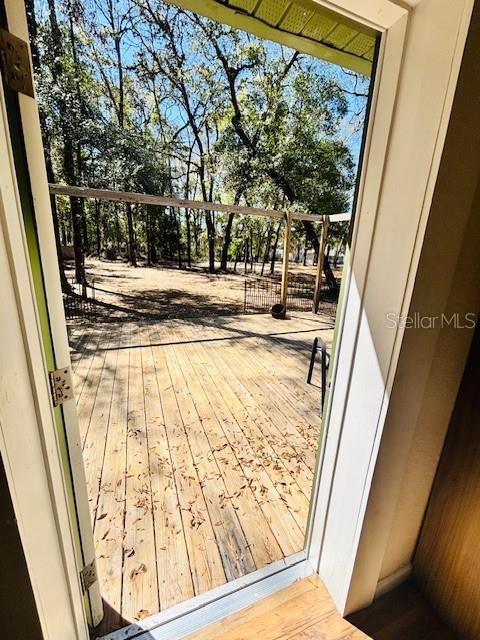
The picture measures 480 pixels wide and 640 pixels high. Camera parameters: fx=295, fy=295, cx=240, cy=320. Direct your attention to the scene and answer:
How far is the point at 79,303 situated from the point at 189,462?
6411 millimetres

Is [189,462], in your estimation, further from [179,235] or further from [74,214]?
[179,235]

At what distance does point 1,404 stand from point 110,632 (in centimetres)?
112

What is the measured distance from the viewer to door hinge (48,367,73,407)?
0.76 m

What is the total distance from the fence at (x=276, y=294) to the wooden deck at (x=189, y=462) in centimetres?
406

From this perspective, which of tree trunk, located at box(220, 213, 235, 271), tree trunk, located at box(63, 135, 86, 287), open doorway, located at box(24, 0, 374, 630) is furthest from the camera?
tree trunk, located at box(220, 213, 235, 271)

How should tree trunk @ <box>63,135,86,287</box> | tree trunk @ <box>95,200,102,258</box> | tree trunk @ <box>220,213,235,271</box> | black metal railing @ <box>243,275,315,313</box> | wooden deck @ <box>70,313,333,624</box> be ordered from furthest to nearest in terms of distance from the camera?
1. tree trunk @ <box>220,213,235,271</box>
2. tree trunk @ <box>95,200,102,258</box>
3. black metal railing @ <box>243,275,315,313</box>
4. tree trunk @ <box>63,135,86,287</box>
5. wooden deck @ <box>70,313,333,624</box>

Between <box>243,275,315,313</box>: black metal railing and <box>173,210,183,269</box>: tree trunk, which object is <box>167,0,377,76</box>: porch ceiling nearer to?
<box>243,275,315,313</box>: black metal railing

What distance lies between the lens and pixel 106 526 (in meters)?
1.55

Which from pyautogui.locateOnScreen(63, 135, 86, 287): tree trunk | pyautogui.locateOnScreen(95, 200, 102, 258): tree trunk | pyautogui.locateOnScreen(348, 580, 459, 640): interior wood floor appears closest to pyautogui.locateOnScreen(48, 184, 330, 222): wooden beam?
pyautogui.locateOnScreen(63, 135, 86, 287): tree trunk

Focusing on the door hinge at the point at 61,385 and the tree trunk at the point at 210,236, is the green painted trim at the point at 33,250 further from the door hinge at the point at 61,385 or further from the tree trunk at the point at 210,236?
the tree trunk at the point at 210,236

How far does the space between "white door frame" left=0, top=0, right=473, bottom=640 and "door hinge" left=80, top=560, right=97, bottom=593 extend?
10 centimetres

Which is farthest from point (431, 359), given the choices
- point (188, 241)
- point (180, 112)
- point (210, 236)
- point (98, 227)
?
point (188, 241)

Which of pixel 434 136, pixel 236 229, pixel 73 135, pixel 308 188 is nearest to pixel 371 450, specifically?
pixel 434 136

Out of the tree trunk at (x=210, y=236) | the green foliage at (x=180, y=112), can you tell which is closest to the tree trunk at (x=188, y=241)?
the tree trunk at (x=210, y=236)
